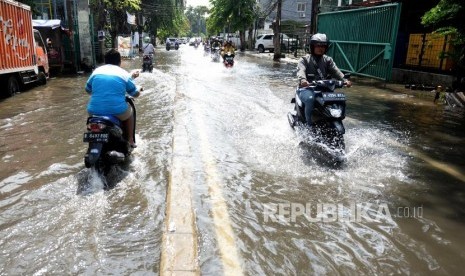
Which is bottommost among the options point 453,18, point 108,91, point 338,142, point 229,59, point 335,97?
point 338,142

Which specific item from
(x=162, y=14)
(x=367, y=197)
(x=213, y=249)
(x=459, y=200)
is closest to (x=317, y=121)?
(x=367, y=197)

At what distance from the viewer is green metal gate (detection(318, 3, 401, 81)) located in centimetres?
1486

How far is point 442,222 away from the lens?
394 cm

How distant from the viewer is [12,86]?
1156cm

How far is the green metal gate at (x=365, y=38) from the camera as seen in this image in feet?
48.8

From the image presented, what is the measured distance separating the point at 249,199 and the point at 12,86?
33.2 feet

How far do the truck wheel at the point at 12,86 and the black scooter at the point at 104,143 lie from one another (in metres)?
8.01

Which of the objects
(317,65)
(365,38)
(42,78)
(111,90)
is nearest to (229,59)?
(365,38)

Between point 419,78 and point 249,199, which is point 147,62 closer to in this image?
point 419,78

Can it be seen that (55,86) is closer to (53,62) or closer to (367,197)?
(53,62)

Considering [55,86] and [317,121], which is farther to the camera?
[55,86]

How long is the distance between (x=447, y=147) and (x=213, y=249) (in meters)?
5.23

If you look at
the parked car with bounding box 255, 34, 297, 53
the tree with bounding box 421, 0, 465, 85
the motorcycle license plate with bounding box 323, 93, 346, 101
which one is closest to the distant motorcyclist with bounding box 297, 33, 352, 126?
the motorcycle license plate with bounding box 323, 93, 346, 101

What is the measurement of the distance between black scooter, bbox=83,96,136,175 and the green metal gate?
1258cm
